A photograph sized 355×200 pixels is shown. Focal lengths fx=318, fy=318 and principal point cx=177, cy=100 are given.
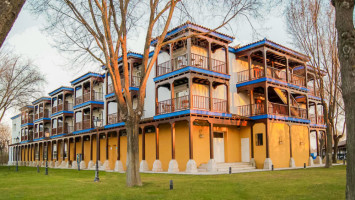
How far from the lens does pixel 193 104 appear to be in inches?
912

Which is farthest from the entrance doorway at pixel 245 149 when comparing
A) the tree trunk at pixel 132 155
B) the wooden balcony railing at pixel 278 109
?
the tree trunk at pixel 132 155

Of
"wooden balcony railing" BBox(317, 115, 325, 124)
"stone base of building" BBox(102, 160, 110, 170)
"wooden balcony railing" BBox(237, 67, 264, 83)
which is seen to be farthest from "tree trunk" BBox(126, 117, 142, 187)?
"wooden balcony railing" BBox(317, 115, 325, 124)

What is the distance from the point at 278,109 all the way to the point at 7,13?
24.6 meters

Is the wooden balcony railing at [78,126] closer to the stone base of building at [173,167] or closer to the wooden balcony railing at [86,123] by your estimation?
the wooden balcony railing at [86,123]

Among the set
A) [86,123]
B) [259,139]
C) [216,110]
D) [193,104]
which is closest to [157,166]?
[193,104]

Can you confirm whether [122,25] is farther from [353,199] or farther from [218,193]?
[353,199]

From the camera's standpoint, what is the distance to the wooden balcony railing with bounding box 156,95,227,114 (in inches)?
912

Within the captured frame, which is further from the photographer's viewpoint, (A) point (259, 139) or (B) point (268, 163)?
(A) point (259, 139)

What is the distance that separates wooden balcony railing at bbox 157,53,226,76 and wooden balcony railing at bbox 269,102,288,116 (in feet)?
16.5

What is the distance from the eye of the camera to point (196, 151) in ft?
76.2

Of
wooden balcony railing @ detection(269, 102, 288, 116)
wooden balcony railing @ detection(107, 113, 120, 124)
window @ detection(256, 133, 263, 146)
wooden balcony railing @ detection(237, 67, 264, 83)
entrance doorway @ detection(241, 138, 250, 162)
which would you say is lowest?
entrance doorway @ detection(241, 138, 250, 162)

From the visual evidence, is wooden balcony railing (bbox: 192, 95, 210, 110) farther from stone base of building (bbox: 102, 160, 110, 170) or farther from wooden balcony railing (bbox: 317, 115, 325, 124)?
wooden balcony railing (bbox: 317, 115, 325, 124)

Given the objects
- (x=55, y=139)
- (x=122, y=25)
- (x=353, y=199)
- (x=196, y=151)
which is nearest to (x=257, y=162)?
(x=196, y=151)

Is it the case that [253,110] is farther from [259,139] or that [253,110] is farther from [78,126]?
[78,126]
